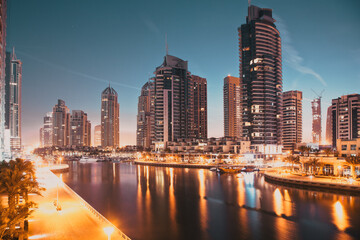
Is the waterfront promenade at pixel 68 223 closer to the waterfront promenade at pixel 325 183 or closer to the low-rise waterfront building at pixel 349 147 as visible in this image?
the waterfront promenade at pixel 325 183

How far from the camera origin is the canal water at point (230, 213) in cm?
3173

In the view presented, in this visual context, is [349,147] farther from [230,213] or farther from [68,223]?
[68,223]

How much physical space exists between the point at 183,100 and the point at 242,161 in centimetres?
6773

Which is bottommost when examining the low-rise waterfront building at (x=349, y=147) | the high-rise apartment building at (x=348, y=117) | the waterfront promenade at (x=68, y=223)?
the waterfront promenade at (x=68, y=223)

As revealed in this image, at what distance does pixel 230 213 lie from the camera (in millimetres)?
40812

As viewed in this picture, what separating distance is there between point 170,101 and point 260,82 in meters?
55.9

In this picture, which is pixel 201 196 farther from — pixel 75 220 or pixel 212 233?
pixel 75 220

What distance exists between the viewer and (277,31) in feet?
503

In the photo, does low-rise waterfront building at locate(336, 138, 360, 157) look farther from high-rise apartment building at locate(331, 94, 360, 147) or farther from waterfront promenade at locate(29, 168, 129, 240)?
high-rise apartment building at locate(331, 94, 360, 147)

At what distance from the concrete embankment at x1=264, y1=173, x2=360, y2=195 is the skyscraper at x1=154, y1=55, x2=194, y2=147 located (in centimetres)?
10934

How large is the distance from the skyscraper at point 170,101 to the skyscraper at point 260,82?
147ft

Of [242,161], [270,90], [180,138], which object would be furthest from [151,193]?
[180,138]

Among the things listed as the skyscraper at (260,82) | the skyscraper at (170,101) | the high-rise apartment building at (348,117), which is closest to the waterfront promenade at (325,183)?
the skyscraper at (260,82)

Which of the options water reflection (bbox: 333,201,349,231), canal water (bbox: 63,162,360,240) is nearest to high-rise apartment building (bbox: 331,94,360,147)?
canal water (bbox: 63,162,360,240)
